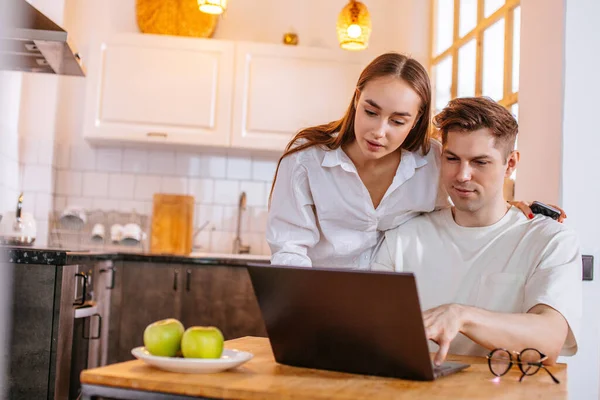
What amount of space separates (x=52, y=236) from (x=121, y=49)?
1.23m

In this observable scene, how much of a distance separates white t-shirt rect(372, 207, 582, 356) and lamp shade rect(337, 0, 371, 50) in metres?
2.40

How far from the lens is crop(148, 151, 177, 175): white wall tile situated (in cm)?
506

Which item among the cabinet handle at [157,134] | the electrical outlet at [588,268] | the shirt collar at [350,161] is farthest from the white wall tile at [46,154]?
the electrical outlet at [588,268]

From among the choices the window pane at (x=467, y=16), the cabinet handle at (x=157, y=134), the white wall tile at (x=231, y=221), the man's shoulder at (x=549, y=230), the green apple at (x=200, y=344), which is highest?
the window pane at (x=467, y=16)

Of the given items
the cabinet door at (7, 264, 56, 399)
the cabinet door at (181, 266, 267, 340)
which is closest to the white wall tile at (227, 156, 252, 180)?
the cabinet door at (181, 266, 267, 340)

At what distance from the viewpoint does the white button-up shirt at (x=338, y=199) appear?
7.14 ft

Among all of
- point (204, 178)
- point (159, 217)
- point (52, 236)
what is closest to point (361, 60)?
point (204, 178)

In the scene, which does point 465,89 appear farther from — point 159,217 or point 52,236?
point 52,236

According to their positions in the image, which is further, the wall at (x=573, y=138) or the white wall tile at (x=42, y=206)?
the white wall tile at (x=42, y=206)

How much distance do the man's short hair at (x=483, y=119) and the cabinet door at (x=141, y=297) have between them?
2553mm

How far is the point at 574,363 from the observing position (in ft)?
8.43

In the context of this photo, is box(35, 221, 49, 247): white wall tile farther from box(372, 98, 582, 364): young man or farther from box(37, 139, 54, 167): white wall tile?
box(372, 98, 582, 364): young man

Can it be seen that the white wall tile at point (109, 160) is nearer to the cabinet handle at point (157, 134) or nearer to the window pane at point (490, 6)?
the cabinet handle at point (157, 134)

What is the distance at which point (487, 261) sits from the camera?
6.55 feet
